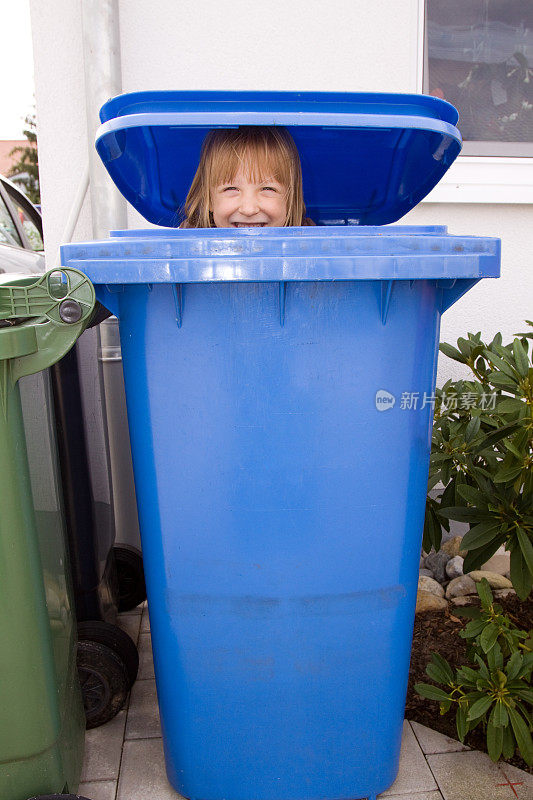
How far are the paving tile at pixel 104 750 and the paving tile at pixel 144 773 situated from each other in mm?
25

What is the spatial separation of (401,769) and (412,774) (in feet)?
0.10

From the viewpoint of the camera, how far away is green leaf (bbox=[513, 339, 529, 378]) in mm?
1660

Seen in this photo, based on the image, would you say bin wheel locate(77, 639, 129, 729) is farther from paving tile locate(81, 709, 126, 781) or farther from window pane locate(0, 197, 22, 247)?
window pane locate(0, 197, 22, 247)

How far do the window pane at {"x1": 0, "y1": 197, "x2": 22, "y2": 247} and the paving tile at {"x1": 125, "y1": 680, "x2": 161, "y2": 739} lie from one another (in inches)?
132

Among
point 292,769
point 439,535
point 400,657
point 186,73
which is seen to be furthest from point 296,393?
point 186,73

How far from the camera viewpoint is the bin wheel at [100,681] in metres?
1.82

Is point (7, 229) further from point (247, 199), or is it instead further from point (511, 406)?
point (511, 406)

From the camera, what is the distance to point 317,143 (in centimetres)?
178

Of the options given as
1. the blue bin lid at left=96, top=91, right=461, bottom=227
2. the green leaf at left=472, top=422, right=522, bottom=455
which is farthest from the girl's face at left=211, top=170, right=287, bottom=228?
the green leaf at left=472, top=422, right=522, bottom=455

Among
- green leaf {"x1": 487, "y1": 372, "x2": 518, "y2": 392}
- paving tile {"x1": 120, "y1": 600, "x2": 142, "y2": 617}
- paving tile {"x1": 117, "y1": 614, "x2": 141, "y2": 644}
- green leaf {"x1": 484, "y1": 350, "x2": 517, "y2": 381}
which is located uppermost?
green leaf {"x1": 484, "y1": 350, "x2": 517, "y2": 381}

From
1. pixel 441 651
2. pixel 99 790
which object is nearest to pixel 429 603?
pixel 441 651

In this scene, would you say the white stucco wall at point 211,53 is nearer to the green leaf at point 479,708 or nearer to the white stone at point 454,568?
the white stone at point 454,568

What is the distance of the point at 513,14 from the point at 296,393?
2675mm

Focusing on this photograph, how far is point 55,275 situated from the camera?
4.03ft
